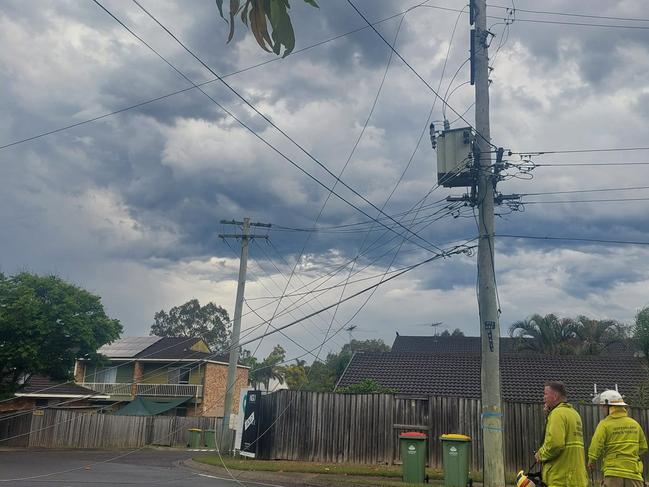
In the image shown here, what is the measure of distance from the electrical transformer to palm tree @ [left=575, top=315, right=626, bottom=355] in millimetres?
26451

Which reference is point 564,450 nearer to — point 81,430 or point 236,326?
point 236,326

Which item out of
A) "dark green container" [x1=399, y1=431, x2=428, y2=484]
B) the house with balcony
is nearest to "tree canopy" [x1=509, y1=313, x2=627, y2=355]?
the house with balcony

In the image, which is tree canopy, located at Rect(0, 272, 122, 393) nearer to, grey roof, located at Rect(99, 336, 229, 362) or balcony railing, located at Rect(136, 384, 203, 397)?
grey roof, located at Rect(99, 336, 229, 362)

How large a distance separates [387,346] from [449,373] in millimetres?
52415

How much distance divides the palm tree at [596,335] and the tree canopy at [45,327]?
25904 millimetres

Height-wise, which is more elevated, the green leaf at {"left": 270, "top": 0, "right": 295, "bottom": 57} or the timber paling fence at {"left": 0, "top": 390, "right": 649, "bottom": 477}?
the green leaf at {"left": 270, "top": 0, "right": 295, "bottom": 57}

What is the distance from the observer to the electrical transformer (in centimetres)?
1266

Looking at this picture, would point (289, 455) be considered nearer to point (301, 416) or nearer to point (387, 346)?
point (301, 416)

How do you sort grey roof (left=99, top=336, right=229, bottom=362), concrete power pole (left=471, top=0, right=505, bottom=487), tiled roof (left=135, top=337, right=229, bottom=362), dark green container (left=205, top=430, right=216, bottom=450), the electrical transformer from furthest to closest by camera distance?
grey roof (left=99, top=336, right=229, bottom=362) → tiled roof (left=135, top=337, right=229, bottom=362) → dark green container (left=205, top=430, right=216, bottom=450) → the electrical transformer → concrete power pole (left=471, top=0, right=505, bottom=487)

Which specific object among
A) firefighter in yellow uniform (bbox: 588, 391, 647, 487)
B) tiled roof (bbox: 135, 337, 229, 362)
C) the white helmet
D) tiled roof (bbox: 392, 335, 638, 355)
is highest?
tiled roof (bbox: 392, 335, 638, 355)

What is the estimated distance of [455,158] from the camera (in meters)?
12.8

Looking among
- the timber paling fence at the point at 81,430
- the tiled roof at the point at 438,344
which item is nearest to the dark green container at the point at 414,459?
the timber paling fence at the point at 81,430

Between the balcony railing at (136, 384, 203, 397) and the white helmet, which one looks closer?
the white helmet

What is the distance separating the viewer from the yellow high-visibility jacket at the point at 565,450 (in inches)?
216
